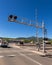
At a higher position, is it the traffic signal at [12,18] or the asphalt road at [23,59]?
the traffic signal at [12,18]

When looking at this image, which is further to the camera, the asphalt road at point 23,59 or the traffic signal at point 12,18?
the traffic signal at point 12,18

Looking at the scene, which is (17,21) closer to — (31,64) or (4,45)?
(31,64)

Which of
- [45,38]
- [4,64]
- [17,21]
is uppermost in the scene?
[17,21]

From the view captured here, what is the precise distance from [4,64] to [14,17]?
40.2ft

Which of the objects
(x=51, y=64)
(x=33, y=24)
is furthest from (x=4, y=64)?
(x=33, y=24)

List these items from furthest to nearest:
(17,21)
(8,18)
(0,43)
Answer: (0,43)
(17,21)
(8,18)

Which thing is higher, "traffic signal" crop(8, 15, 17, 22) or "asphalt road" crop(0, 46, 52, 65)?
"traffic signal" crop(8, 15, 17, 22)

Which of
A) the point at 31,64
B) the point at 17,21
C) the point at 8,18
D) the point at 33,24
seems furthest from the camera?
the point at 33,24

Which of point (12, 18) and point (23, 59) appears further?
point (12, 18)

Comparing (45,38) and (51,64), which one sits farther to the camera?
(45,38)

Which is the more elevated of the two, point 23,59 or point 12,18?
point 12,18

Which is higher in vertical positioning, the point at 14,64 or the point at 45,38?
the point at 45,38

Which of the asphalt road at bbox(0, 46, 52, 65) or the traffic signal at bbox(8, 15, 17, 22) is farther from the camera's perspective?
the traffic signal at bbox(8, 15, 17, 22)

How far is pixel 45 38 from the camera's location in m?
35.9
